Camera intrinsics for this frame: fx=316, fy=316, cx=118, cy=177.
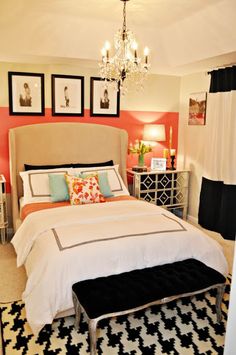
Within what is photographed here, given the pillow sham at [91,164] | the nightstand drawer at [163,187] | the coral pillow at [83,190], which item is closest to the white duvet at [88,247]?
the coral pillow at [83,190]

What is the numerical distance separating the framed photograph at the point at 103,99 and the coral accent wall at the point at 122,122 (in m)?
0.09

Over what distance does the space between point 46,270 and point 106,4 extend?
261 centimetres

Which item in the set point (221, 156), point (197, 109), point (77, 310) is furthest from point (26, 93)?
point (77, 310)

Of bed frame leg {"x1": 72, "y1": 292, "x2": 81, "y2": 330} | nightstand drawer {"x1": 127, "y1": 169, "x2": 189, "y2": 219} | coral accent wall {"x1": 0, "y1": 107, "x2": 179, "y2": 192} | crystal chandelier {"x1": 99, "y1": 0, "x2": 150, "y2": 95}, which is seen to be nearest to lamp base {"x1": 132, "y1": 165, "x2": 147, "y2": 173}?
nightstand drawer {"x1": 127, "y1": 169, "x2": 189, "y2": 219}

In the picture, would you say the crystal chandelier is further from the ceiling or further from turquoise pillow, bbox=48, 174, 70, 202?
turquoise pillow, bbox=48, 174, 70, 202

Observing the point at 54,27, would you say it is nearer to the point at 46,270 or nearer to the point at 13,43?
the point at 13,43

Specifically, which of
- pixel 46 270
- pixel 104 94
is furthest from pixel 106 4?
pixel 46 270

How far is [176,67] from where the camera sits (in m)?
4.42

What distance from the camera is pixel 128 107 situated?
15.8 ft

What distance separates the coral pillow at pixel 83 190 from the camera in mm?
3668

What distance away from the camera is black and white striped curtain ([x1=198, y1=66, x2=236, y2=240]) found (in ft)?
13.2

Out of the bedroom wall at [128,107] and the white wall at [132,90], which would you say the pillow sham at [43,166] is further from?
the white wall at [132,90]

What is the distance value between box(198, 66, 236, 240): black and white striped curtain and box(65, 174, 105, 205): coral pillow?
162cm

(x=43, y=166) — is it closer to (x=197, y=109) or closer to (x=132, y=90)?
(x=132, y=90)
